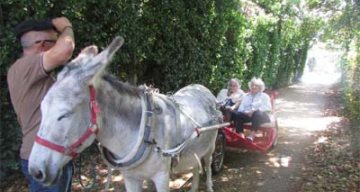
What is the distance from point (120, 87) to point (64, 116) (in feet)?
2.40

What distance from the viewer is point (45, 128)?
2.87 metres

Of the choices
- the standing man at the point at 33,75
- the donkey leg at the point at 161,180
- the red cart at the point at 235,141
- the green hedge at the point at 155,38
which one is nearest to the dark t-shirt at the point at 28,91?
the standing man at the point at 33,75

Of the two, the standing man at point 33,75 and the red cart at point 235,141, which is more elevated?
the standing man at point 33,75

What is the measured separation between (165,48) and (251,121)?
7.96 ft

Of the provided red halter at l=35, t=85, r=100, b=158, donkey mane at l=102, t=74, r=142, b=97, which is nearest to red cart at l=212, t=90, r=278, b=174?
donkey mane at l=102, t=74, r=142, b=97

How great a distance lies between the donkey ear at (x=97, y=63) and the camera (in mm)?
2898

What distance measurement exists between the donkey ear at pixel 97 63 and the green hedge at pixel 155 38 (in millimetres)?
2958

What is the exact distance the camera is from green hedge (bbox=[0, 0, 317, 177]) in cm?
579

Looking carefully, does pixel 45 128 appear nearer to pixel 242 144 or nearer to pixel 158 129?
pixel 158 129

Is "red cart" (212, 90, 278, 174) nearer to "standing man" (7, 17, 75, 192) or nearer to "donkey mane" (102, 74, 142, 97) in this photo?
"donkey mane" (102, 74, 142, 97)

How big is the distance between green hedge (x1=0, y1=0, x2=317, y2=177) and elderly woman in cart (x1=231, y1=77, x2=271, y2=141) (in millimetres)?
1808

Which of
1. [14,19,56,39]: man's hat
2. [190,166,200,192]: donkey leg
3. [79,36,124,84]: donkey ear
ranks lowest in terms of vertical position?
[190,166,200,192]: donkey leg

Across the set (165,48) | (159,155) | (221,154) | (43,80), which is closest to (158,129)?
(159,155)

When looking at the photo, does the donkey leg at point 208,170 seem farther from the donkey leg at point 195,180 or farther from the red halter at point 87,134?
the red halter at point 87,134
